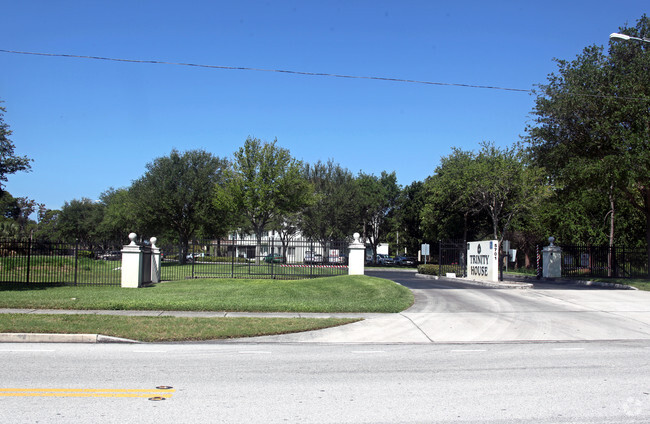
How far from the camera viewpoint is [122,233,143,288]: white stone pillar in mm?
20062

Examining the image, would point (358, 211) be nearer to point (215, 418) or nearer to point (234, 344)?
point (234, 344)

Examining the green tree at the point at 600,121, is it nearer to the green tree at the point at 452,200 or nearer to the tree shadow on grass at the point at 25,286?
the green tree at the point at 452,200

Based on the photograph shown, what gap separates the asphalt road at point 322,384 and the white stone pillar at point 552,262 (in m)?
20.9

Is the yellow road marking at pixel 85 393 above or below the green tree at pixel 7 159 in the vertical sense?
below

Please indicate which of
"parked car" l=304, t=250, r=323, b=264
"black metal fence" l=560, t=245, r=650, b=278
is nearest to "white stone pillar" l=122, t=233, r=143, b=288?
"parked car" l=304, t=250, r=323, b=264

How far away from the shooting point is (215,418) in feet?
17.5

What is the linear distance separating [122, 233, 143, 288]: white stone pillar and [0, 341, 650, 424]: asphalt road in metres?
10.5

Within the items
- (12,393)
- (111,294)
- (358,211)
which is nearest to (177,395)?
(12,393)

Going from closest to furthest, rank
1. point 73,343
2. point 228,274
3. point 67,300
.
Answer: point 73,343 → point 67,300 → point 228,274

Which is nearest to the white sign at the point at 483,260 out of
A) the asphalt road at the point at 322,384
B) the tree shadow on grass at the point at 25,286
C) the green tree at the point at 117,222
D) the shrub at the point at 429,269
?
the shrub at the point at 429,269

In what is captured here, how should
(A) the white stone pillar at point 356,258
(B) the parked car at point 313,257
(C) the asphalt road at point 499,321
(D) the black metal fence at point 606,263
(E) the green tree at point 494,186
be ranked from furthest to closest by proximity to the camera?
1. (E) the green tree at point 494,186
2. (D) the black metal fence at point 606,263
3. (B) the parked car at point 313,257
4. (A) the white stone pillar at point 356,258
5. (C) the asphalt road at point 499,321

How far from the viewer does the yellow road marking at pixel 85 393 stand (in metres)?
6.13

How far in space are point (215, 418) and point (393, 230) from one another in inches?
2283

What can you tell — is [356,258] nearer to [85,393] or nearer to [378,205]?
[85,393]
